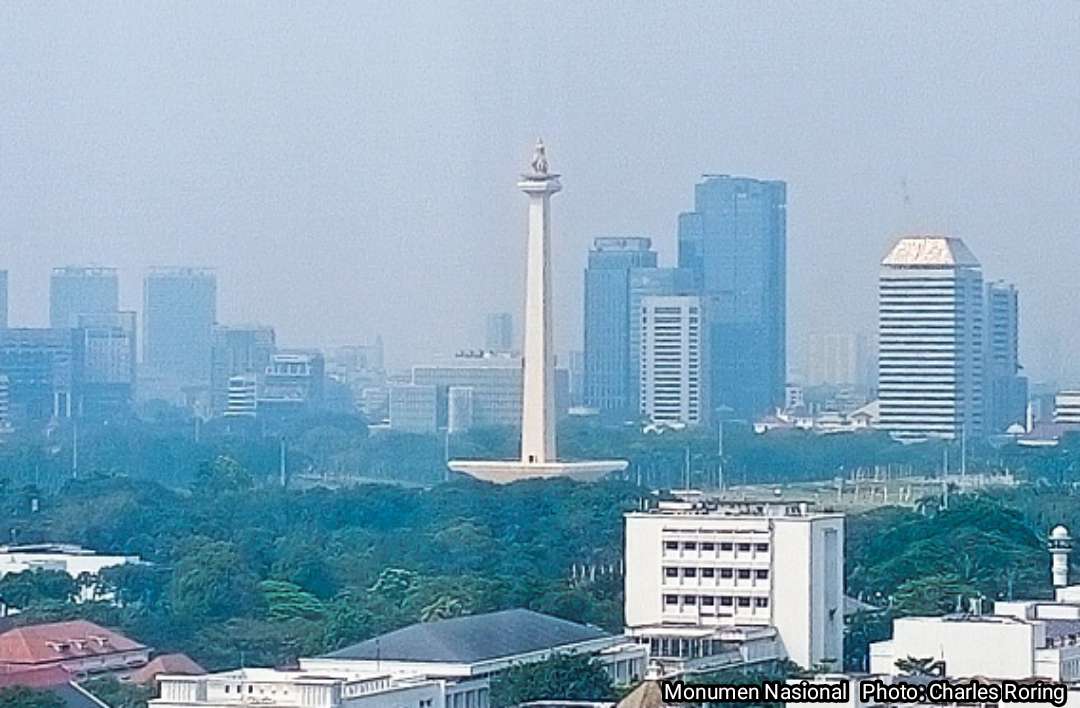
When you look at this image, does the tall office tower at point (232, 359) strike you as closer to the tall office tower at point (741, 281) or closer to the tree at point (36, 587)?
the tall office tower at point (741, 281)

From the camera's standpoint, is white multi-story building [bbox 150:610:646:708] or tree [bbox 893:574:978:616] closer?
white multi-story building [bbox 150:610:646:708]

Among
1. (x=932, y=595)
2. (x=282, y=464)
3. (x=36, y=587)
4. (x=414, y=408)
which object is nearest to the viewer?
(x=932, y=595)

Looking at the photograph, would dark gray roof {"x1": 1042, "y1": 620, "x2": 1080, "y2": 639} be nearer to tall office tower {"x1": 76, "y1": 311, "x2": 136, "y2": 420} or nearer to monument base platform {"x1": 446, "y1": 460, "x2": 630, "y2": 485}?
monument base platform {"x1": 446, "y1": 460, "x2": 630, "y2": 485}

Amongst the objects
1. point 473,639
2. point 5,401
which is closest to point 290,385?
Answer: point 5,401

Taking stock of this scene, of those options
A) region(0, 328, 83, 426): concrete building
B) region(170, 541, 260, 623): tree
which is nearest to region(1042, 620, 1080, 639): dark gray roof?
region(170, 541, 260, 623): tree

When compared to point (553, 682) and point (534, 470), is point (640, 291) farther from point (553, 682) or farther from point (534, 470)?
point (553, 682)

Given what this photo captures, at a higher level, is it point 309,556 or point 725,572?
point 725,572

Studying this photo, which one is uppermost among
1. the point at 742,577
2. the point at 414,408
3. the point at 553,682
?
the point at 414,408
